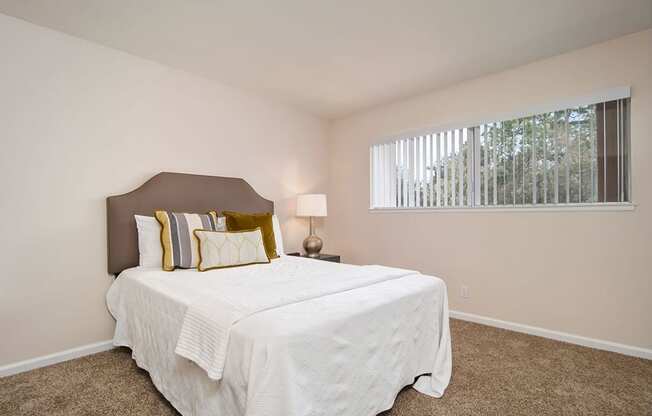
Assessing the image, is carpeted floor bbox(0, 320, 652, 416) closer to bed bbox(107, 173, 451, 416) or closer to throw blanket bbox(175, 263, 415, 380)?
bed bbox(107, 173, 451, 416)

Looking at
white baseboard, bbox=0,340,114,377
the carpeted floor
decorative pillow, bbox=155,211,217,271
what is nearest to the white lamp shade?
decorative pillow, bbox=155,211,217,271

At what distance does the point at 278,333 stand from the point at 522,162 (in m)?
2.76

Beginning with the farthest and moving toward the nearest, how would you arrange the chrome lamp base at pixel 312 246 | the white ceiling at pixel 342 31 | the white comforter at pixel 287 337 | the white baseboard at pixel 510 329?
the chrome lamp base at pixel 312 246 → the white baseboard at pixel 510 329 → the white ceiling at pixel 342 31 → the white comforter at pixel 287 337

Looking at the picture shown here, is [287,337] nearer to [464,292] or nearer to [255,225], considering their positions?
[255,225]

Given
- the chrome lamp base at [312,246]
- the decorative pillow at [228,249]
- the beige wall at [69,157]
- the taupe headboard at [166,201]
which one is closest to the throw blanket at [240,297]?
the decorative pillow at [228,249]

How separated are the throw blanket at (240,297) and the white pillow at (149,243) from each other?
2.46ft

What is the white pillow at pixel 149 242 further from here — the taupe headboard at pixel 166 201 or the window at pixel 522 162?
the window at pixel 522 162

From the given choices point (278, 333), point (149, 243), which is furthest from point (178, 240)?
point (278, 333)

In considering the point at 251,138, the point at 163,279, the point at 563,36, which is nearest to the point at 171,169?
the point at 251,138

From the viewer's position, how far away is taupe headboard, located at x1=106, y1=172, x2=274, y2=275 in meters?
2.64

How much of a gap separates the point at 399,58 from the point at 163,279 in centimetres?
249

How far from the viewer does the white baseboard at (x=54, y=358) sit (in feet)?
7.36

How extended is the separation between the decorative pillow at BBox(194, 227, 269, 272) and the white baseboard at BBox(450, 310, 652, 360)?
2.08 metres

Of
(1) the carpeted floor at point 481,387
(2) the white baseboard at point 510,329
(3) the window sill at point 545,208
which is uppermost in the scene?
(3) the window sill at point 545,208
